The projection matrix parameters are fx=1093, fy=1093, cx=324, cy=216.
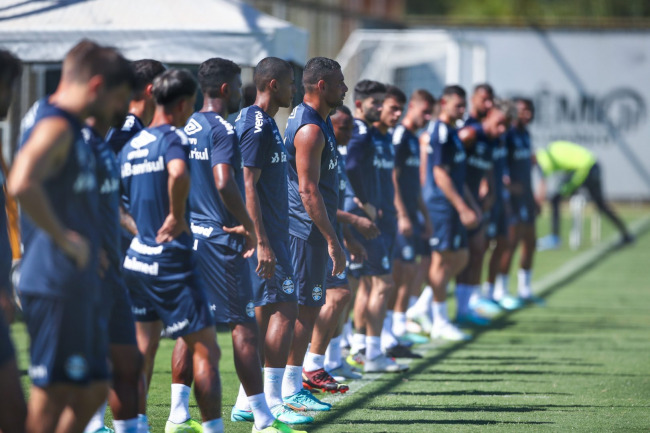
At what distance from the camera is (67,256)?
406 centimetres

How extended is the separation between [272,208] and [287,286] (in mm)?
457

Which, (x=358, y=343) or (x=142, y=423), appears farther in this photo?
(x=358, y=343)

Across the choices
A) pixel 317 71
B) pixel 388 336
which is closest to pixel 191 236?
pixel 317 71

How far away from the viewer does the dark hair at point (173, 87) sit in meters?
5.08

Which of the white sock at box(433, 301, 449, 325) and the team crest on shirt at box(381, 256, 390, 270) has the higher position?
the team crest on shirt at box(381, 256, 390, 270)

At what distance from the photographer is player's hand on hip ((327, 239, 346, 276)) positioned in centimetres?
657

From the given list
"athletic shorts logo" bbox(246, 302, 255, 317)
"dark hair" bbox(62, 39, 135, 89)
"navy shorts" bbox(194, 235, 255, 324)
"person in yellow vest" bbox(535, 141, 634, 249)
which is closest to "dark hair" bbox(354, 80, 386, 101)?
"navy shorts" bbox(194, 235, 255, 324)

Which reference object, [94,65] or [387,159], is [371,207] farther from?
[94,65]

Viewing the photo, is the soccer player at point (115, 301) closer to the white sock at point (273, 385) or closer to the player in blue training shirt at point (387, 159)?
the white sock at point (273, 385)

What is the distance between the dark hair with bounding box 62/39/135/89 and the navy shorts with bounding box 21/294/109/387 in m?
0.83

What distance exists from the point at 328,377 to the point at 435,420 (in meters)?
1.20

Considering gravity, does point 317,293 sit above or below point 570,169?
above

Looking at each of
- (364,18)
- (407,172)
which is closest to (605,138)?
(364,18)

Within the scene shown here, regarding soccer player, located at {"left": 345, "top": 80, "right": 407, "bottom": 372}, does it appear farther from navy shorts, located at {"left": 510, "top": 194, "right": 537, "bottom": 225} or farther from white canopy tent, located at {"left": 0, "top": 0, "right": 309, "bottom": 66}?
navy shorts, located at {"left": 510, "top": 194, "right": 537, "bottom": 225}
